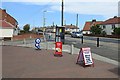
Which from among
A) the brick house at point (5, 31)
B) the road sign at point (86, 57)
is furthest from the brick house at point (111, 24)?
the road sign at point (86, 57)

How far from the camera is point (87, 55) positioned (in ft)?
46.6

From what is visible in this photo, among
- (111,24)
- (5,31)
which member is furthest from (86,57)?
(111,24)

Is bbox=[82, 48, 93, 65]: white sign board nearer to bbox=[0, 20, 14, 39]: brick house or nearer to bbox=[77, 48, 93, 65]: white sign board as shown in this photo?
bbox=[77, 48, 93, 65]: white sign board

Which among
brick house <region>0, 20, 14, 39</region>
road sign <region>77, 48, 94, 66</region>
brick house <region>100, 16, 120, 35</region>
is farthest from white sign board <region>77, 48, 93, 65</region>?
brick house <region>100, 16, 120, 35</region>

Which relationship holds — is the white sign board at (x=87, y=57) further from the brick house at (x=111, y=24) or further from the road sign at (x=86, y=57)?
the brick house at (x=111, y=24)

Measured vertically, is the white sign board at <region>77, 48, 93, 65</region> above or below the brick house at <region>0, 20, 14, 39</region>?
below

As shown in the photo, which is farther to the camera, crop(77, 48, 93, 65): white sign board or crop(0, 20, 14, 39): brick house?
crop(0, 20, 14, 39): brick house

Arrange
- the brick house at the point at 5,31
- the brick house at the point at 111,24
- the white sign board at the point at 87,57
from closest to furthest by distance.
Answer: the white sign board at the point at 87,57 → the brick house at the point at 5,31 → the brick house at the point at 111,24

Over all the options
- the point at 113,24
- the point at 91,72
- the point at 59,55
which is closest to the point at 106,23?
the point at 113,24

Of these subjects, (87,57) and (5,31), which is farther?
(5,31)

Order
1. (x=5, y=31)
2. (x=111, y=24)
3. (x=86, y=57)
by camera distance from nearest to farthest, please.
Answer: (x=86, y=57)
(x=5, y=31)
(x=111, y=24)

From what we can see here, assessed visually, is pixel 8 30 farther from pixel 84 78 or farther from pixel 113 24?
pixel 84 78

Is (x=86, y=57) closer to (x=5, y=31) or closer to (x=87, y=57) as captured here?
(x=87, y=57)

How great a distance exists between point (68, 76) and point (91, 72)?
5.20ft
